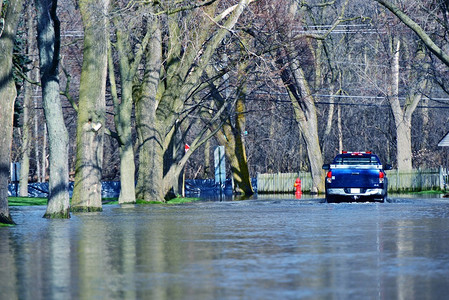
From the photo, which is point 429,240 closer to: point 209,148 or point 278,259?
point 278,259

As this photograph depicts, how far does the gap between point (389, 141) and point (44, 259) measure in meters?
69.7

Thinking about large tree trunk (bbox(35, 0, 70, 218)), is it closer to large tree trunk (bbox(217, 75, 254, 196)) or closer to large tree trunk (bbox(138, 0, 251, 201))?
large tree trunk (bbox(138, 0, 251, 201))

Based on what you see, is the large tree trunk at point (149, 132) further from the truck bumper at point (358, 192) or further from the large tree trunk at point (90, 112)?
the large tree trunk at point (90, 112)

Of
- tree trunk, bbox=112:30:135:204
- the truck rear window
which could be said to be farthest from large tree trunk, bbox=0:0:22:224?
the truck rear window

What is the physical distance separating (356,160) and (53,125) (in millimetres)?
14661

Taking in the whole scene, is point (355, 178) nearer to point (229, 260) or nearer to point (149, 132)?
point (149, 132)

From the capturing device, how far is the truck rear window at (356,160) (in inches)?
1438

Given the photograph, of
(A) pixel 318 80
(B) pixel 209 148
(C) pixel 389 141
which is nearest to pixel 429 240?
(A) pixel 318 80

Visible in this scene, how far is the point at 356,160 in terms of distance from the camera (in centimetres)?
3684

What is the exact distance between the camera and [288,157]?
86.1 metres

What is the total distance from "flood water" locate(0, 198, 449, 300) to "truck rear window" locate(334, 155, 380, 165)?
47.4 feet

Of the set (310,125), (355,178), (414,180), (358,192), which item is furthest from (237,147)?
(358,192)

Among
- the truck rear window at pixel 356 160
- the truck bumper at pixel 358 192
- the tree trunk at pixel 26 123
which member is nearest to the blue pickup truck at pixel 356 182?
the truck bumper at pixel 358 192

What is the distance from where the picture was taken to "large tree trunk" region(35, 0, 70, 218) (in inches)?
1000
